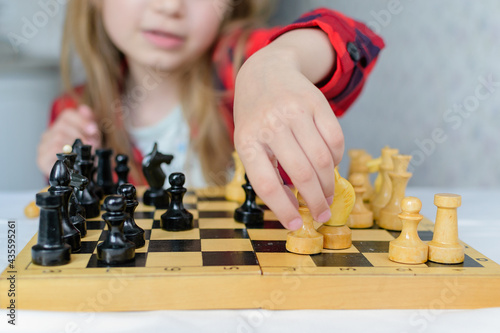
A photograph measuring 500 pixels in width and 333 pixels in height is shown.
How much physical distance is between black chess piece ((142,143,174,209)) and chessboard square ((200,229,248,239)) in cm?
21

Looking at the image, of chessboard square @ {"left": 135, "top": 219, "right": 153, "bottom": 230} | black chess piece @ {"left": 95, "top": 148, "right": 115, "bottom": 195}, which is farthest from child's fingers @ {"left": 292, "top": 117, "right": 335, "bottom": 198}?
black chess piece @ {"left": 95, "top": 148, "right": 115, "bottom": 195}

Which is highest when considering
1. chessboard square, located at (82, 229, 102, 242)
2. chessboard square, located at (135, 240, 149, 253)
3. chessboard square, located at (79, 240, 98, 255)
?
chessboard square, located at (135, 240, 149, 253)

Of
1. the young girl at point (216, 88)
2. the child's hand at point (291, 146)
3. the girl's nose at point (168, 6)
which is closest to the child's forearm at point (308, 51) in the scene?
the young girl at point (216, 88)

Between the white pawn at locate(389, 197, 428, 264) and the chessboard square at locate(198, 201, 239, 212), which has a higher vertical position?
the white pawn at locate(389, 197, 428, 264)

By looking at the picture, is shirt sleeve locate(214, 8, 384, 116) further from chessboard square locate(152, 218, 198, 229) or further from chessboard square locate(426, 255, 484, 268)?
chessboard square locate(426, 255, 484, 268)

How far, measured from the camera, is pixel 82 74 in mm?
2629

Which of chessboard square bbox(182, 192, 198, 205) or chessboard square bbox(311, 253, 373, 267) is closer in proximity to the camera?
chessboard square bbox(311, 253, 373, 267)

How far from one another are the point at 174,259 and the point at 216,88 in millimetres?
1340

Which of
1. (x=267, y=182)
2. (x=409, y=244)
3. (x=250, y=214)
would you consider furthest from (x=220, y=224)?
(x=409, y=244)

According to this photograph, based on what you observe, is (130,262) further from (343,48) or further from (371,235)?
(343,48)

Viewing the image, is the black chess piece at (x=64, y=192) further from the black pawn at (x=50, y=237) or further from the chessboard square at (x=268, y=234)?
the chessboard square at (x=268, y=234)

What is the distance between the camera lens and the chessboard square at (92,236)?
873 millimetres

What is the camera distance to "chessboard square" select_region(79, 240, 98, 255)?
80 cm

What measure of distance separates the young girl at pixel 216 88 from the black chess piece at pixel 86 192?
0.38 meters
